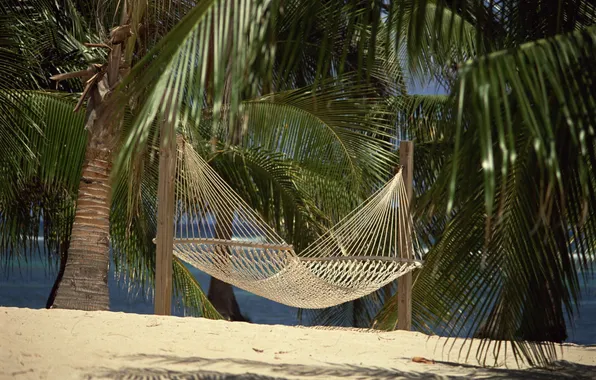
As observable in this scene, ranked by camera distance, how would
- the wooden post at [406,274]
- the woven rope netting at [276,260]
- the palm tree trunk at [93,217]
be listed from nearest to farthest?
the woven rope netting at [276,260]
the wooden post at [406,274]
the palm tree trunk at [93,217]

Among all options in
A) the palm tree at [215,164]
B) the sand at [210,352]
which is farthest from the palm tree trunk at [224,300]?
the sand at [210,352]

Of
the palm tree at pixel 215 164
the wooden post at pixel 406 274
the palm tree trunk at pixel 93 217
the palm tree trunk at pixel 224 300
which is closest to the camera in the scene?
the wooden post at pixel 406 274

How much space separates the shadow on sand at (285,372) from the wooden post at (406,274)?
1.27m

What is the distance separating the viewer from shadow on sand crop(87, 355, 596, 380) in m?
2.56

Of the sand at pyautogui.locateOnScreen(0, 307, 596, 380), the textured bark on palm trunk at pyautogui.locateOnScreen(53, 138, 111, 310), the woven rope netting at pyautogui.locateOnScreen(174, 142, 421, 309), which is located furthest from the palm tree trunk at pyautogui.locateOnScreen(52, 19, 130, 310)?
the sand at pyautogui.locateOnScreen(0, 307, 596, 380)

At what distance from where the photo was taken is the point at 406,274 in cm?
439

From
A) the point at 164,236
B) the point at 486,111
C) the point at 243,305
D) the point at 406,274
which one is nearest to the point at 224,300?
the point at 406,274

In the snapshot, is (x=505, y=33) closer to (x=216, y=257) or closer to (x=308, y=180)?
(x=216, y=257)

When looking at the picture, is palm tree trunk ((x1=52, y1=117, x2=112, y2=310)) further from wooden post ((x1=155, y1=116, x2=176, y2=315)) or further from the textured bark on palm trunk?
wooden post ((x1=155, y1=116, x2=176, y2=315))

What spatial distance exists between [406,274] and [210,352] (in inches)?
66.0

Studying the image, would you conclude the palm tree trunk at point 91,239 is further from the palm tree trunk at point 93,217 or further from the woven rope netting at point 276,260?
the woven rope netting at point 276,260

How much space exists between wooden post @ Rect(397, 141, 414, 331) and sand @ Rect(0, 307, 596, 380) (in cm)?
59

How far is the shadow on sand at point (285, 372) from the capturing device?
101 inches

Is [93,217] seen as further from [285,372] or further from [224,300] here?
[224,300]
